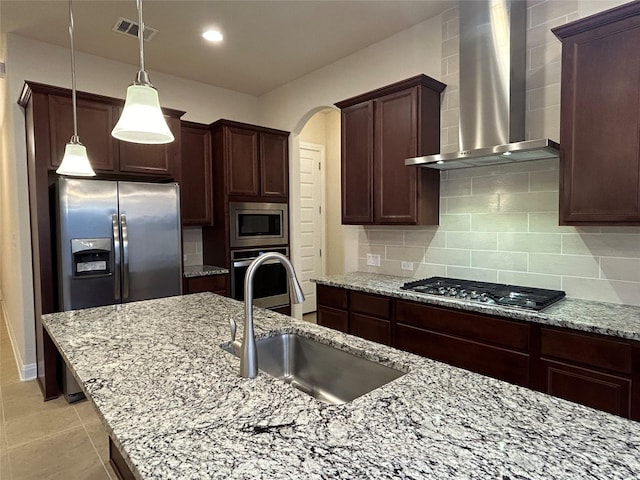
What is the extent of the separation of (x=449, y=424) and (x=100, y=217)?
3.01 m

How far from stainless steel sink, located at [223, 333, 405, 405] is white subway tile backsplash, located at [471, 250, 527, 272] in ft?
5.86

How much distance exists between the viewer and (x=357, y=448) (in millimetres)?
782

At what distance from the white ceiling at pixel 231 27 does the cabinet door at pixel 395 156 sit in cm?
70

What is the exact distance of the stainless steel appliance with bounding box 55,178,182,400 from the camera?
2.88m

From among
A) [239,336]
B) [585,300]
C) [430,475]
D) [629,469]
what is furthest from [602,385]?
[239,336]

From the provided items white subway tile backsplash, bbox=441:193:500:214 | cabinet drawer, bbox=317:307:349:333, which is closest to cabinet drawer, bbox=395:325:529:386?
cabinet drawer, bbox=317:307:349:333

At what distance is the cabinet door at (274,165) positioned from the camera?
14.3ft

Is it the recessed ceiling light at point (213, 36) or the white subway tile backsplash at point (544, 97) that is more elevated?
the recessed ceiling light at point (213, 36)

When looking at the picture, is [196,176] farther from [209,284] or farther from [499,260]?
[499,260]

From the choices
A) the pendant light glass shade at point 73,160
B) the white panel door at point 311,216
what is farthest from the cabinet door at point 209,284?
the pendant light glass shade at point 73,160

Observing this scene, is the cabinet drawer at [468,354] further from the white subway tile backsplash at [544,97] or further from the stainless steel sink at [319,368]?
the white subway tile backsplash at [544,97]

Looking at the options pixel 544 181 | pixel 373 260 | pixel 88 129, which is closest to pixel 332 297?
pixel 373 260

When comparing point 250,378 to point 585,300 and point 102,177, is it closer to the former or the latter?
point 585,300

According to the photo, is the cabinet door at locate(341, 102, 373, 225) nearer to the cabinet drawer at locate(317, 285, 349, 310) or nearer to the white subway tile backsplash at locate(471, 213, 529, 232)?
the cabinet drawer at locate(317, 285, 349, 310)
